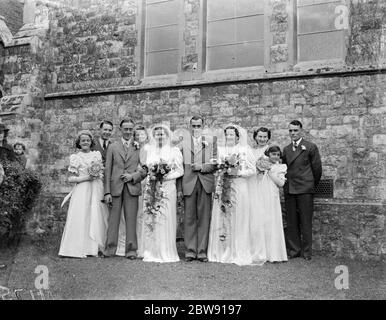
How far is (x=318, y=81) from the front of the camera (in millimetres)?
9258

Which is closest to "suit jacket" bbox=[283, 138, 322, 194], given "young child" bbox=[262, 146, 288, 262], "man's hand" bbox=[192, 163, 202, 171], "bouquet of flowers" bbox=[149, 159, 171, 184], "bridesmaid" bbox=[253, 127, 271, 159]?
"young child" bbox=[262, 146, 288, 262]

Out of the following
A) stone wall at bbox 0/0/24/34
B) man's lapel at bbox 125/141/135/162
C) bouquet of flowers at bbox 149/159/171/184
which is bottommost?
bouquet of flowers at bbox 149/159/171/184

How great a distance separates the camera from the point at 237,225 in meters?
7.61

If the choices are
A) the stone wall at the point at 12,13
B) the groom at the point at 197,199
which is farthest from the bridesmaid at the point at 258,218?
the stone wall at the point at 12,13

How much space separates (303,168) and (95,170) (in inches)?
130

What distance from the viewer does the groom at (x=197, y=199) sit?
7.63 m

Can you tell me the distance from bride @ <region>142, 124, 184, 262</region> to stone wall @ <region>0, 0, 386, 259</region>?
7.20 ft

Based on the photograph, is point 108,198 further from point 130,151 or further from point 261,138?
point 261,138

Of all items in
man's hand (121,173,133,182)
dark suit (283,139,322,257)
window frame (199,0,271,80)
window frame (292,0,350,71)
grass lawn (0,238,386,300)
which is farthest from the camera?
window frame (199,0,271,80)

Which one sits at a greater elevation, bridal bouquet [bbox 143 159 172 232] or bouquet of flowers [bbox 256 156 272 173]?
bouquet of flowers [bbox 256 156 272 173]

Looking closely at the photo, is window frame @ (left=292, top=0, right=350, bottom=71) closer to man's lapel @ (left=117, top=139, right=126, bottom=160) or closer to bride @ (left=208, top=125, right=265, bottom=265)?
bride @ (left=208, top=125, right=265, bottom=265)

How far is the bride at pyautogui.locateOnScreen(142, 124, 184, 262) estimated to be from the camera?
7645 millimetres

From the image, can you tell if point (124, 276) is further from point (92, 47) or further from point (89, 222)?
point (92, 47)
